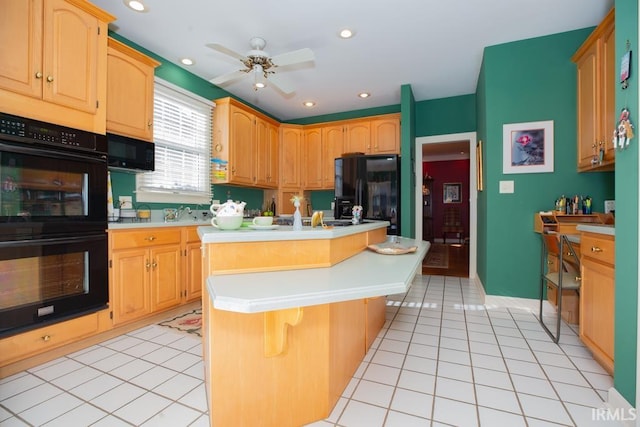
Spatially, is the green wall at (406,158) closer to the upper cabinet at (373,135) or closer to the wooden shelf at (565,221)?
the upper cabinet at (373,135)

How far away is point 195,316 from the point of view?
2.83 meters

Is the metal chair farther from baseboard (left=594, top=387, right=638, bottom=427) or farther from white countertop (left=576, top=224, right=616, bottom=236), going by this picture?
baseboard (left=594, top=387, right=638, bottom=427)

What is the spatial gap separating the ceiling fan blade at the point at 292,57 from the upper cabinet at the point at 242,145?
57.8 inches

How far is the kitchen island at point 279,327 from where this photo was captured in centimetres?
119

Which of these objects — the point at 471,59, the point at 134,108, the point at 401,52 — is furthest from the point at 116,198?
the point at 471,59

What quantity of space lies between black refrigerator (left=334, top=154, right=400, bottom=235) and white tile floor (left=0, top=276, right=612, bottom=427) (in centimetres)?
194

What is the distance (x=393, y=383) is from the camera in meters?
1.72

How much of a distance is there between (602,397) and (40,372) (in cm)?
331

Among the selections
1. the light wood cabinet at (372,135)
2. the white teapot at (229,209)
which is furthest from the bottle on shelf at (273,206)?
Answer: the white teapot at (229,209)

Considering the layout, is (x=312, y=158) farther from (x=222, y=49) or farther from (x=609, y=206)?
(x=609, y=206)

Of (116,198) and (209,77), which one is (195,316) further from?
(209,77)

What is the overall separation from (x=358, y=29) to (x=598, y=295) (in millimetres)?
2814

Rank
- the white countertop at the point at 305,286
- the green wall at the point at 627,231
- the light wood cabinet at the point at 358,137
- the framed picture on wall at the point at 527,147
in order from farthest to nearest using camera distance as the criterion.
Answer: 1. the light wood cabinet at the point at 358,137
2. the framed picture on wall at the point at 527,147
3. the green wall at the point at 627,231
4. the white countertop at the point at 305,286

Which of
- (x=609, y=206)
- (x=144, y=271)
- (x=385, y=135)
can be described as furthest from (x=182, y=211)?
(x=609, y=206)
